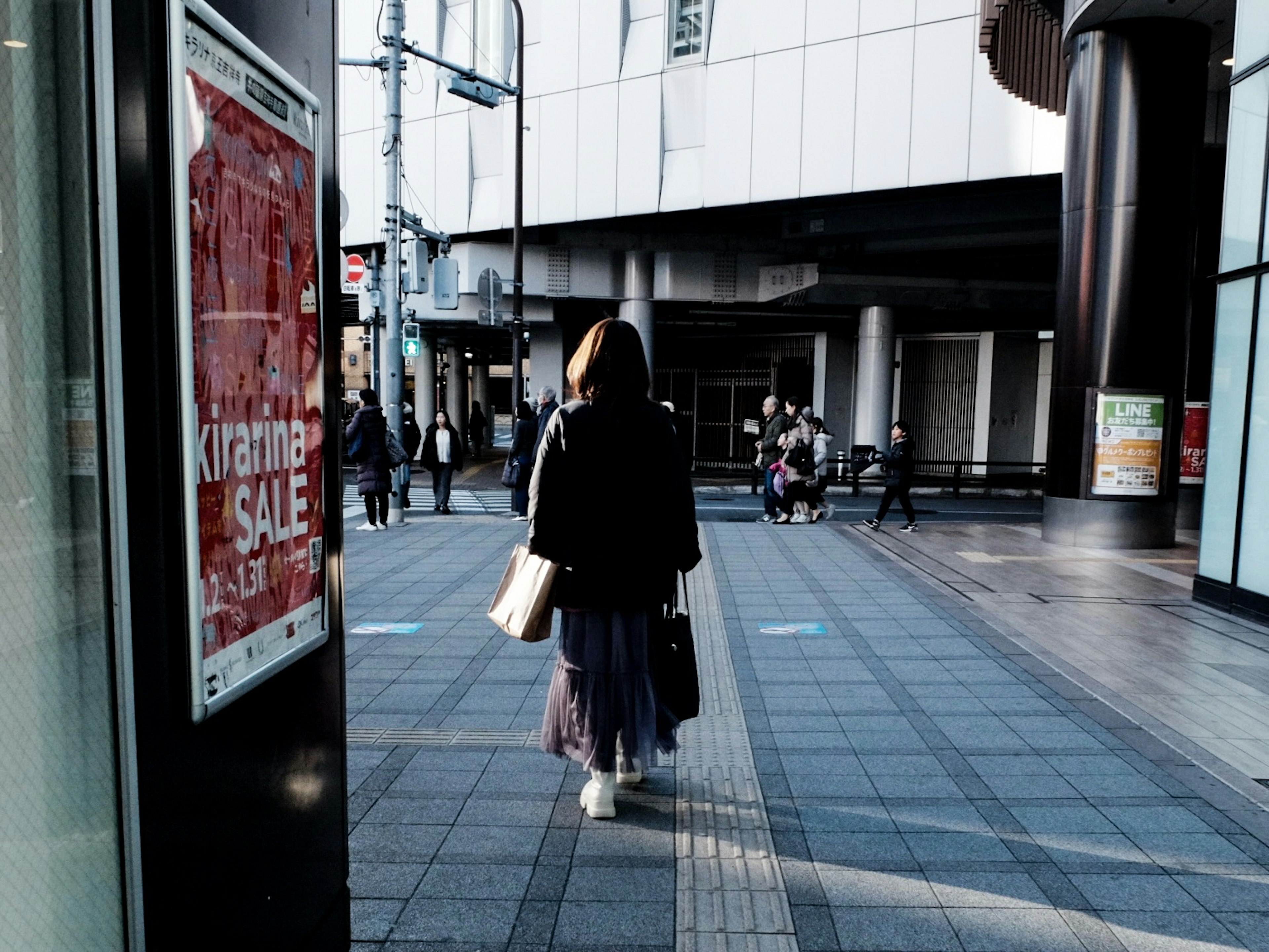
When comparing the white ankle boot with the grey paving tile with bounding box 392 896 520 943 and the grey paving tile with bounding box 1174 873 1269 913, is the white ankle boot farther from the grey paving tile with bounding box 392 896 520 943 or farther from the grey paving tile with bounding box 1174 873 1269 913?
the grey paving tile with bounding box 1174 873 1269 913

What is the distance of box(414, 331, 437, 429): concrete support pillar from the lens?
94.4 ft

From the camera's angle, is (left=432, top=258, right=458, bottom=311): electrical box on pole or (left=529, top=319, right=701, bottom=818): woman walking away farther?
(left=432, top=258, right=458, bottom=311): electrical box on pole

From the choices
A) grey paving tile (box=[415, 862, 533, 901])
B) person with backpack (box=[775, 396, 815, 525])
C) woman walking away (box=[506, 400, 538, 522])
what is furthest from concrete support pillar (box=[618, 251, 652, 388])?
grey paving tile (box=[415, 862, 533, 901])

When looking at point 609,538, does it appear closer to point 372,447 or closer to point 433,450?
point 372,447

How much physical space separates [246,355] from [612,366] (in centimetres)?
181

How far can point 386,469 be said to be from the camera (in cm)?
1220

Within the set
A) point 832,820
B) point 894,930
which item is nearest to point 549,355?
point 832,820

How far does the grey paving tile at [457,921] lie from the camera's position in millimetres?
2852

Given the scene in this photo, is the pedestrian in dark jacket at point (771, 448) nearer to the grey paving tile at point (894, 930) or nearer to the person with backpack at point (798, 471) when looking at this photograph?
the person with backpack at point (798, 471)

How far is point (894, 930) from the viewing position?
2902 millimetres

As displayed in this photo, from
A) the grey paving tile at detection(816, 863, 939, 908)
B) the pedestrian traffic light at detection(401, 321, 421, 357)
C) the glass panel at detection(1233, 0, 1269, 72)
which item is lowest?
the grey paving tile at detection(816, 863, 939, 908)

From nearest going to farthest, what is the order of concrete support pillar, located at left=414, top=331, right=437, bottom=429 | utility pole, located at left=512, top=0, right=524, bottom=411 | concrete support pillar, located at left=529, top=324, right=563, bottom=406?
utility pole, located at left=512, top=0, right=524, bottom=411 < concrete support pillar, located at left=529, top=324, right=563, bottom=406 < concrete support pillar, located at left=414, top=331, right=437, bottom=429

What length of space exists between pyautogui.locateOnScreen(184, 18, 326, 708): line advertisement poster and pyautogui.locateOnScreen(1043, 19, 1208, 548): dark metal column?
1113cm

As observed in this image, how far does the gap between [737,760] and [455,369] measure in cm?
3075
